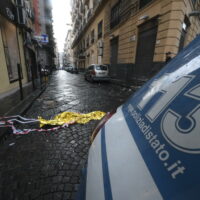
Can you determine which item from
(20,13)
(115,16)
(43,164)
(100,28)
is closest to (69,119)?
(43,164)

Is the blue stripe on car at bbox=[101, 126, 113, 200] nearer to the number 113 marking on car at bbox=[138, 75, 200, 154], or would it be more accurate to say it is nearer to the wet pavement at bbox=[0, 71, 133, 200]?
the number 113 marking on car at bbox=[138, 75, 200, 154]

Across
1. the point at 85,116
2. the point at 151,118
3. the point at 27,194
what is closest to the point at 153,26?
the point at 85,116

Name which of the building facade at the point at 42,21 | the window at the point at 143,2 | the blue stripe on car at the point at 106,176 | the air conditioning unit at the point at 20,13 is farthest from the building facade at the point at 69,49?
the blue stripe on car at the point at 106,176

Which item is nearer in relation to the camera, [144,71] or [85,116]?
[85,116]

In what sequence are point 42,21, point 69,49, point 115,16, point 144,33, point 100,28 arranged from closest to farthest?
point 144,33, point 115,16, point 100,28, point 42,21, point 69,49

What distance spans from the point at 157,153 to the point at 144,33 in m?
9.80

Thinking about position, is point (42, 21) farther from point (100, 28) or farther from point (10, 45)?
point (10, 45)

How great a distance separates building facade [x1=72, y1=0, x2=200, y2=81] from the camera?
677cm

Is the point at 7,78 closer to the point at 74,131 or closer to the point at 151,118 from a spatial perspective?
the point at 74,131

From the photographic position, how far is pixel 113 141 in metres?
0.89

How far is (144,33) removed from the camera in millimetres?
8555

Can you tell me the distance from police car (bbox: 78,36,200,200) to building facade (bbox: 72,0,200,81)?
733 cm

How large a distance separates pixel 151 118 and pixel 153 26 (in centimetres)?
Result: 898

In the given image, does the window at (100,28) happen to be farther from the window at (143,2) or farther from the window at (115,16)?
the window at (143,2)
